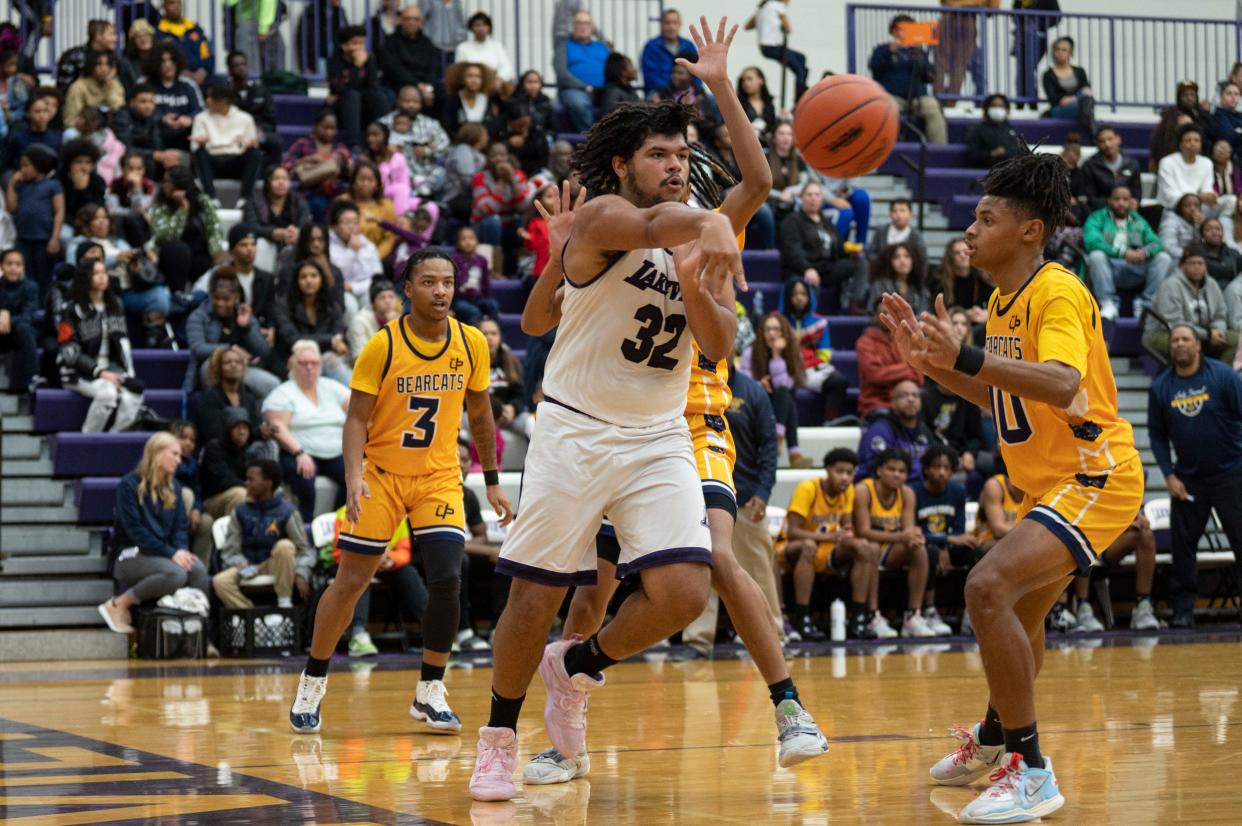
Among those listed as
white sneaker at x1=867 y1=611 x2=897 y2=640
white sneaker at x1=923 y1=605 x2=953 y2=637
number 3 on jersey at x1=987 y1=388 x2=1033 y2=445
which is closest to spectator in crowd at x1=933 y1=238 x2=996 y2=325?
white sneaker at x1=923 y1=605 x2=953 y2=637

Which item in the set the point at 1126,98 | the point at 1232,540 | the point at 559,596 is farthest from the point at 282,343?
the point at 1126,98

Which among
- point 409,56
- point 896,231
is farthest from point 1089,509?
point 409,56

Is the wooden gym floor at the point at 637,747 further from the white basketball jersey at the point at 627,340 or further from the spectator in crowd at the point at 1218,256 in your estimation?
the spectator in crowd at the point at 1218,256

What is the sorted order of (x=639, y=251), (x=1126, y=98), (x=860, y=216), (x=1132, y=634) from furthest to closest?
1. (x=1126, y=98)
2. (x=860, y=216)
3. (x=1132, y=634)
4. (x=639, y=251)

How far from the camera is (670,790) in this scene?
573 centimetres

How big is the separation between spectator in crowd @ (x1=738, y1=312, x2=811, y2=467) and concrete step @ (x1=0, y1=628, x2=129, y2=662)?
5.45 meters

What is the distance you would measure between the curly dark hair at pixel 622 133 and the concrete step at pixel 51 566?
857 cm

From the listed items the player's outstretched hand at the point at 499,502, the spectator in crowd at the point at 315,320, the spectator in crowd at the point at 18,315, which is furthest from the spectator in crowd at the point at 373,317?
the player's outstretched hand at the point at 499,502

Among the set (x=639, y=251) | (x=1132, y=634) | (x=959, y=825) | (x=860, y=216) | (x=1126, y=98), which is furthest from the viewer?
(x=1126, y=98)

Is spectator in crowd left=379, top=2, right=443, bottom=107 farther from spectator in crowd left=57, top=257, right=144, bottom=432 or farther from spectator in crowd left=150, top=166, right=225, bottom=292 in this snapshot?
spectator in crowd left=57, top=257, right=144, bottom=432

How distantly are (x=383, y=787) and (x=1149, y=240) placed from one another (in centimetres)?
1412

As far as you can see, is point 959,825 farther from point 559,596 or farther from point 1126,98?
point 1126,98

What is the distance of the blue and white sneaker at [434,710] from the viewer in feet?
24.8

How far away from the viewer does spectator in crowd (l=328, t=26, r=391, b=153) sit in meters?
17.4
